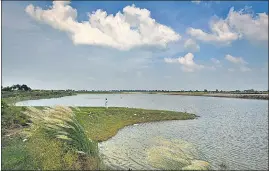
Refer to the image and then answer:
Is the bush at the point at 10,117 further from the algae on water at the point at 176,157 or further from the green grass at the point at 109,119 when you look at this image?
the algae on water at the point at 176,157

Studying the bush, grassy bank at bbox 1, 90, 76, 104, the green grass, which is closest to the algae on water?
the green grass

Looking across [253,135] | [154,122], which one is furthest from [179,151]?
[154,122]

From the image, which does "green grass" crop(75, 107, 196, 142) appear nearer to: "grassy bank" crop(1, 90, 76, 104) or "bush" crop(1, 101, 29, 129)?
"bush" crop(1, 101, 29, 129)

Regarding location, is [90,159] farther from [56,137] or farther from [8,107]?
[8,107]

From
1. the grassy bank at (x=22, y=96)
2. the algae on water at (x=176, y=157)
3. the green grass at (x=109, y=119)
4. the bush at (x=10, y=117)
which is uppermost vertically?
the grassy bank at (x=22, y=96)

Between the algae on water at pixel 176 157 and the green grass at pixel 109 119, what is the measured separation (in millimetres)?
5679

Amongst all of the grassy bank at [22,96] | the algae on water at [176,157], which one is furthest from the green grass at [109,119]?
the algae on water at [176,157]

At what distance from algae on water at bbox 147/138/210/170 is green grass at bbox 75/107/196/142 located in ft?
18.6

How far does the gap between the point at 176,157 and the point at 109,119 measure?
17235 mm

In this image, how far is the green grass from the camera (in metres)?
22.8

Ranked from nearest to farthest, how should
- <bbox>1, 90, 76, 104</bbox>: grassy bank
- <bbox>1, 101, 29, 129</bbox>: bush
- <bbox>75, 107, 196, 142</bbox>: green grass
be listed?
<bbox>1, 101, 29, 129</bbox>: bush, <bbox>1, 90, 76, 104</bbox>: grassy bank, <bbox>75, 107, 196, 142</bbox>: green grass

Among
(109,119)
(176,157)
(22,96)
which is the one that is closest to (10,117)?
(176,157)

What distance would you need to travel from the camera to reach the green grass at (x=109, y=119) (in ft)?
74.7

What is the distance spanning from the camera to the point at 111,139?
21141mm
